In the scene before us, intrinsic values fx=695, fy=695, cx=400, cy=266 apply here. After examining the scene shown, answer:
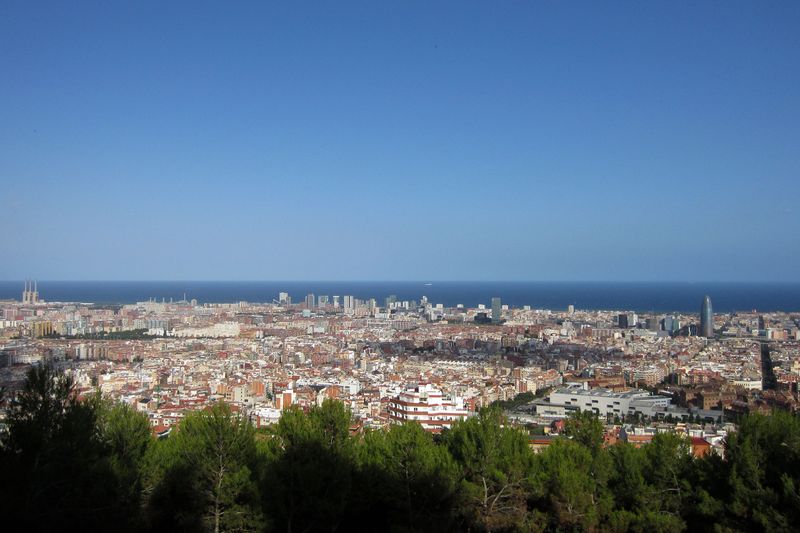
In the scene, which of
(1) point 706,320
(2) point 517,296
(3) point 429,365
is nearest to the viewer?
(3) point 429,365

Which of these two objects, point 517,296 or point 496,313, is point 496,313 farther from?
point 517,296

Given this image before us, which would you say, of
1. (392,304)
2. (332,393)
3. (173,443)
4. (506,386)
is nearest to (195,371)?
(332,393)

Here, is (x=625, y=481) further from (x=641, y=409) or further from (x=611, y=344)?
(x=611, y=344)

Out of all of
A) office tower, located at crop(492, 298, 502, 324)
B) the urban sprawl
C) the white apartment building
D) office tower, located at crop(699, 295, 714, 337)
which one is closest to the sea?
office tower, located at crop(492, 298, 502, 324)

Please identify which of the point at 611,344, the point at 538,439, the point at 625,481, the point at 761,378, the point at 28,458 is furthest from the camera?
the point at 611,344

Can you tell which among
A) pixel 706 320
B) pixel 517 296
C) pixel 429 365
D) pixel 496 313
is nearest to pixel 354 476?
pixel 429 365

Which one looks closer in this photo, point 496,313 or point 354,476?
point 354,476

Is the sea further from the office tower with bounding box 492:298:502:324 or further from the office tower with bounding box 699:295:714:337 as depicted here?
the office tower with bounding box 699:295:714:337

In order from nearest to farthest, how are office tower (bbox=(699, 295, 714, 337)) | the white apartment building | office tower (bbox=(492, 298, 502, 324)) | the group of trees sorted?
the group of trees < the white apartment building < office tower (bbox=(699, 295, 714, 337)) < office tower (bbox=(492, 298, 502, 324))
